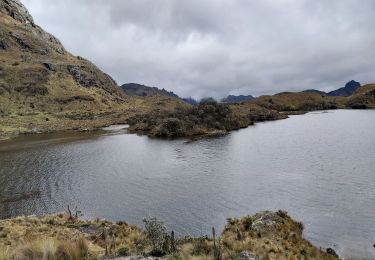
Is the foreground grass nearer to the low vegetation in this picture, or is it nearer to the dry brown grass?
the dry brown grass

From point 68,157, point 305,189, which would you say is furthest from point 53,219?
point 68,157

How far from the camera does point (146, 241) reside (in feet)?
74.9

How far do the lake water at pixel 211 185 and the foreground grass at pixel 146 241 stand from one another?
4.56 metres

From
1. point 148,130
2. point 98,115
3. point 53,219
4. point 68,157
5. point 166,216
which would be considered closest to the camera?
point 53,219

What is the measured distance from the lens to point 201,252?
17.6 metres

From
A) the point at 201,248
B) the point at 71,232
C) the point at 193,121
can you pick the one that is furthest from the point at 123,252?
the point at 193,121

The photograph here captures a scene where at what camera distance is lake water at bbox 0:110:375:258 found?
35.5 meters

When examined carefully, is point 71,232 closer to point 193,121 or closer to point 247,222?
point 247,222

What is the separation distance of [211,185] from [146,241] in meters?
26.9

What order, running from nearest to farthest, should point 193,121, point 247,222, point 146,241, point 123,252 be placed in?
point 123,252, point 146,241, point 247,222, point 193,121

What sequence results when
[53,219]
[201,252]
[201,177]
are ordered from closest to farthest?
[201,252]
[53,219]
[201,177]

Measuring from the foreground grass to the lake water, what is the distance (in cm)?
456

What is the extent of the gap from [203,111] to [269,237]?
104 meters

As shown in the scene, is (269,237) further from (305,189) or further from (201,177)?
(201,177)
